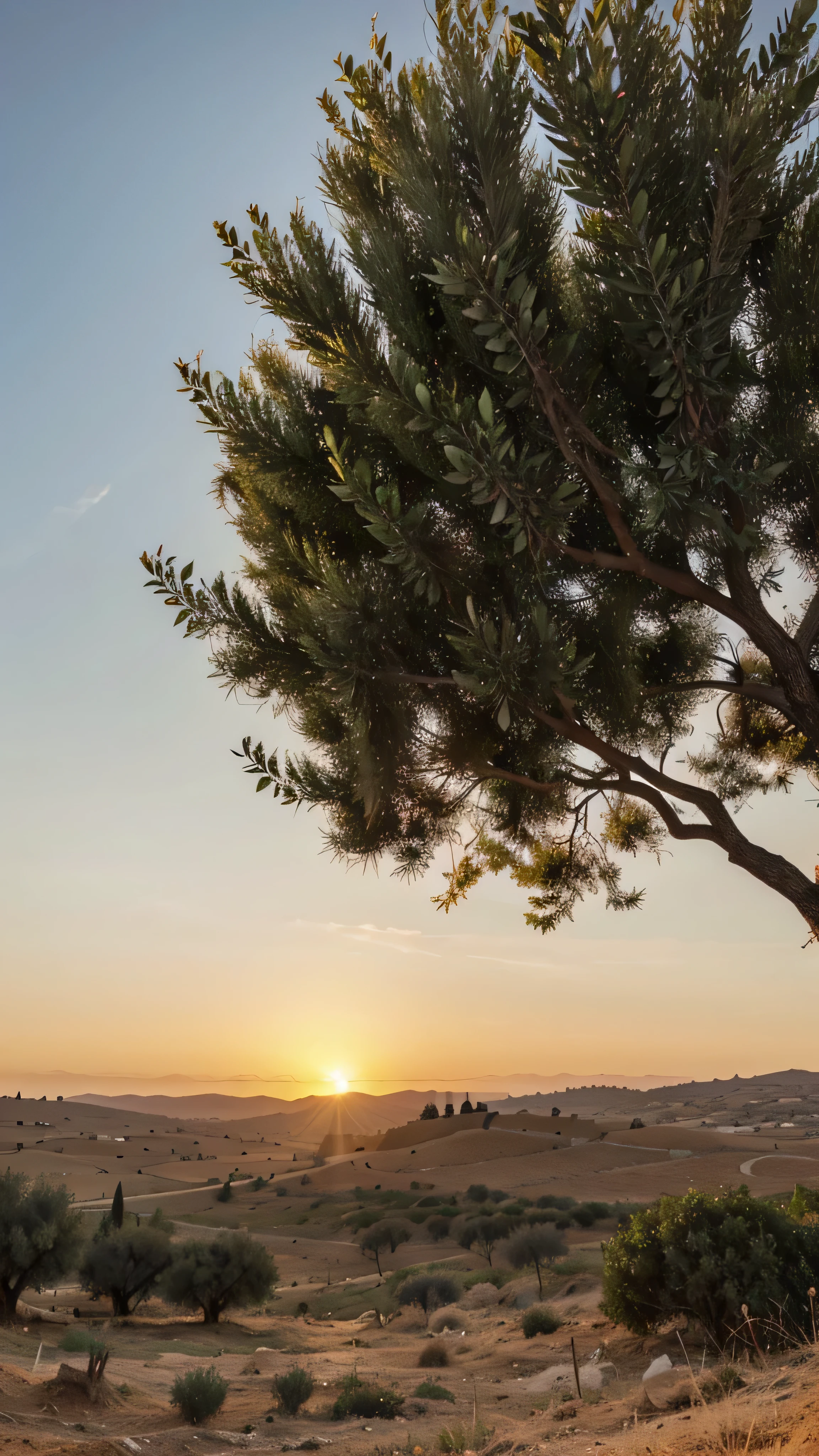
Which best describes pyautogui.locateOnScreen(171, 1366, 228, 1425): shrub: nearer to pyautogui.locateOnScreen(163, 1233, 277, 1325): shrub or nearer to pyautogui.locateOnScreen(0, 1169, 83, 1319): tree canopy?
pyautogui.locateOnScreen(0, 1169, 83, 1319): tree canopy

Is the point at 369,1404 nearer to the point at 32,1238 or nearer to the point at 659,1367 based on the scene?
the point at 659,1367

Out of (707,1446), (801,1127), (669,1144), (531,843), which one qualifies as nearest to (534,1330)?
(531,843)

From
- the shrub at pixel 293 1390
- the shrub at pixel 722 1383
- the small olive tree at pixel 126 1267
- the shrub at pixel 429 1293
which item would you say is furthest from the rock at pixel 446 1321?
the shrub at pixel 722 1383

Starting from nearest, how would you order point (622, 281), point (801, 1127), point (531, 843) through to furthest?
point (622, 281)
point (531, 843)
point (801, 1127)

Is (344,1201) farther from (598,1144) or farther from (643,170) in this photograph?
(643,170)

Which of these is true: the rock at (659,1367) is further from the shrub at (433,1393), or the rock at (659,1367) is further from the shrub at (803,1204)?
the shrub at (433,1393)

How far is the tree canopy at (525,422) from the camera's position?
Result: 6.18 metres

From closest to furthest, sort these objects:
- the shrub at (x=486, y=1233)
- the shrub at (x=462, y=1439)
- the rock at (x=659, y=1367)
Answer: the shrub at (x=462, y=1439) < the rock at (x=659, y=1367) < the shrub at (x=486, y=1233)

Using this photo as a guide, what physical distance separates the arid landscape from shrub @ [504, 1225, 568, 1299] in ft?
1.49

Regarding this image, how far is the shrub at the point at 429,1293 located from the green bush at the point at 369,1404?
33.5ft

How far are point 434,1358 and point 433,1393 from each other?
365cm

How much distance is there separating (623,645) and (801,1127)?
64.1 m

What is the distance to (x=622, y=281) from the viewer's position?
6.06 meters

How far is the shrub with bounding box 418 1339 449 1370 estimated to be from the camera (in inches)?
618
